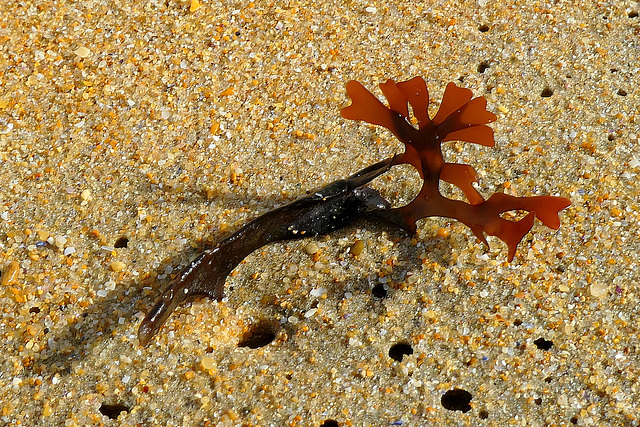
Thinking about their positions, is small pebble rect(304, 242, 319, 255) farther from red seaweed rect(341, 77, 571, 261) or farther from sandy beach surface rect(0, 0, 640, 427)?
red seaweed rect(341, 77, 571, 261)

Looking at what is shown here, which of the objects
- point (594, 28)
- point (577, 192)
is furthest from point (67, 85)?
point (594, 28)

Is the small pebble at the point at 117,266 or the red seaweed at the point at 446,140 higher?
the red seaweed at the point at 446,140

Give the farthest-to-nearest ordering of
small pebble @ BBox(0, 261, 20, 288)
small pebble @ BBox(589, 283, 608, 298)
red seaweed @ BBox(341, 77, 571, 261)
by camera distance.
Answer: small pebble @ BBox(0, 261, 20, 288) < small pebble @ BBox(589, 283, 608, 298) < red seaweed @ BBox(341, 77, 571, 261)

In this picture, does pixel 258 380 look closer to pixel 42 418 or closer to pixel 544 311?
pixel 42 418

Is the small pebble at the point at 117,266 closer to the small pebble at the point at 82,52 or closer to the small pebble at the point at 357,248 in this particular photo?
the small pebble at the point at 357,248

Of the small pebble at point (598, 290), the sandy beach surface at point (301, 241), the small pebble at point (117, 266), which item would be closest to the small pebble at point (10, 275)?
the sandy beach surface at point (301, 241)

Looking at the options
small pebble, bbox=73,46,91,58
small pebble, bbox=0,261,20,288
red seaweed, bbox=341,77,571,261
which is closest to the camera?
red seaweed, bbox=341,77,571,261

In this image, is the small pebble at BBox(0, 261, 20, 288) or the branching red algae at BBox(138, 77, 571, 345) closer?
the branching red algae at BBox(138, 77, 571, 345)

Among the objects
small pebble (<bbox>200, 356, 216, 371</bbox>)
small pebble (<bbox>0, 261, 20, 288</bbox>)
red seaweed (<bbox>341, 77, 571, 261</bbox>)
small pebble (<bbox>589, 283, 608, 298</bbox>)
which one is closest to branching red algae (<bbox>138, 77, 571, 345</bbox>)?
red seaweed (<bbox>341, 77, 571, 261</bbox>)

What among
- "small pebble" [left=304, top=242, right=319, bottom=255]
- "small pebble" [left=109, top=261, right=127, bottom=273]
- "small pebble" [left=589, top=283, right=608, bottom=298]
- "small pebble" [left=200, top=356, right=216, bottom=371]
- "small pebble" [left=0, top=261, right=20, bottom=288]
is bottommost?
"small pebble" [left=0, top=261, right=20, bottom=288]
